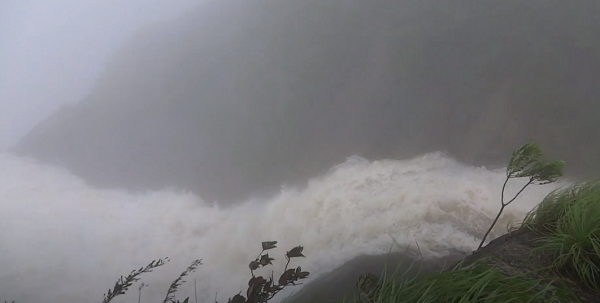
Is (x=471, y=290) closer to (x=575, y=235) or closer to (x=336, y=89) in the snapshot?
(x=575, y=235)

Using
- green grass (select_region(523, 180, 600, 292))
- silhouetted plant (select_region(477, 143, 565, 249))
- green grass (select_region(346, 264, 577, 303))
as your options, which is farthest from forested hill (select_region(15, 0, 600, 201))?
green grass (select_region(346, 264, 577, 303))

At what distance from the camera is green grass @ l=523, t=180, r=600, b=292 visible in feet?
3.14

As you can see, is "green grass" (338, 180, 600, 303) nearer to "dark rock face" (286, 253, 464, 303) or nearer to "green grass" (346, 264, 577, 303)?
"green grass" (346, 264, 577, 303)

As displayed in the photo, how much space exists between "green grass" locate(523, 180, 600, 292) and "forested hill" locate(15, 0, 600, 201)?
408mm

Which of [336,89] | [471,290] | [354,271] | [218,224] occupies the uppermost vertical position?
[336,89]

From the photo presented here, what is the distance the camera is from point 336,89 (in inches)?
67.6

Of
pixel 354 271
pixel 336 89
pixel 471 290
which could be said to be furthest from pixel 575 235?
pixel 336 89

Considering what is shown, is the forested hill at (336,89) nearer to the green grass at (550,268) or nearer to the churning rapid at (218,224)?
the churning rapid at (218,224)

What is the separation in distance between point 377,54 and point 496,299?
1206 millimetres

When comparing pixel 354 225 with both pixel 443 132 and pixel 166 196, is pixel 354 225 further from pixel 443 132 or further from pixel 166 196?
pixel 166 196

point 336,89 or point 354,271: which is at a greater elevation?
point 336,89

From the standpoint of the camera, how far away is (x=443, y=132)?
1.63m

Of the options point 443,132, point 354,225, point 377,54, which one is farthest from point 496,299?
point 377,54

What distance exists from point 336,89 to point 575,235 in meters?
1.03
